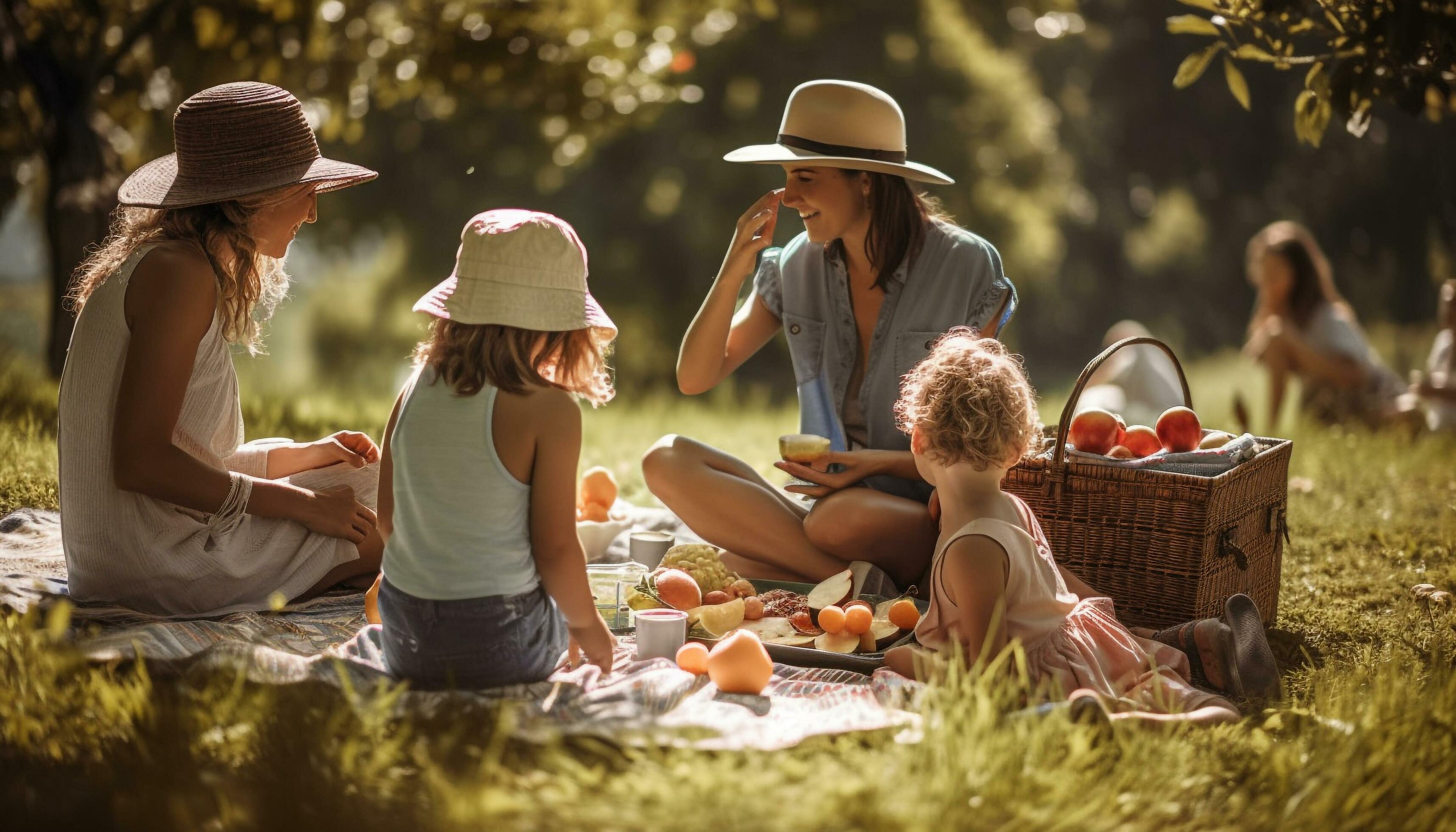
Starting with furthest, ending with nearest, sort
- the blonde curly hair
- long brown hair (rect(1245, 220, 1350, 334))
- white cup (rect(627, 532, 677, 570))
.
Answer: long brown hair (rect(1245, 220, 1350, 334)) → white cup (rect(627, 532, 677, 570)) → the blonde curly hair

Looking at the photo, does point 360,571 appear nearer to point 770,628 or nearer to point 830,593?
point 770,628

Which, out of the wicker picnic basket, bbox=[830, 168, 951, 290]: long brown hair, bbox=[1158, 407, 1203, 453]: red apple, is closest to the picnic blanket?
the wicker picnic basket

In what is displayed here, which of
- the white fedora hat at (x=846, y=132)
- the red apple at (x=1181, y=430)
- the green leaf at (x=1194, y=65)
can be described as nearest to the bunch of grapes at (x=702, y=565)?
the white fedora hat at (x=846, y=132)

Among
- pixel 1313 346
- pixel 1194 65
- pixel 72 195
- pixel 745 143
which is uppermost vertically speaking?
pixel 745 143

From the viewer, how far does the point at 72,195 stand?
7.36 m

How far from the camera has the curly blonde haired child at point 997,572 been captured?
10.5 feet

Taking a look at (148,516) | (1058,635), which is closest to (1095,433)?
(1058,635)

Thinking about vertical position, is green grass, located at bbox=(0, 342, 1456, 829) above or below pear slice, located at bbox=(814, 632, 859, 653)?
above

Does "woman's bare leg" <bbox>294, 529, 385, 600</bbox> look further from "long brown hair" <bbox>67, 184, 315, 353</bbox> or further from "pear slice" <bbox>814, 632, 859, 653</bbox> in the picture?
"pear slice" <bbox>814, 632, 859, 653</bbox>

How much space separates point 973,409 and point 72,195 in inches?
244

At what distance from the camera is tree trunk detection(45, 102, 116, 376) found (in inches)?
286

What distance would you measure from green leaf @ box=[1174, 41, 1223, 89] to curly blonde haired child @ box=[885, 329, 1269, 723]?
3.99ft

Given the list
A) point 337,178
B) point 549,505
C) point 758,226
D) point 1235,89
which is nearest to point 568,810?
point 549,505

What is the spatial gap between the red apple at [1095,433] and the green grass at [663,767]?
109 cm
